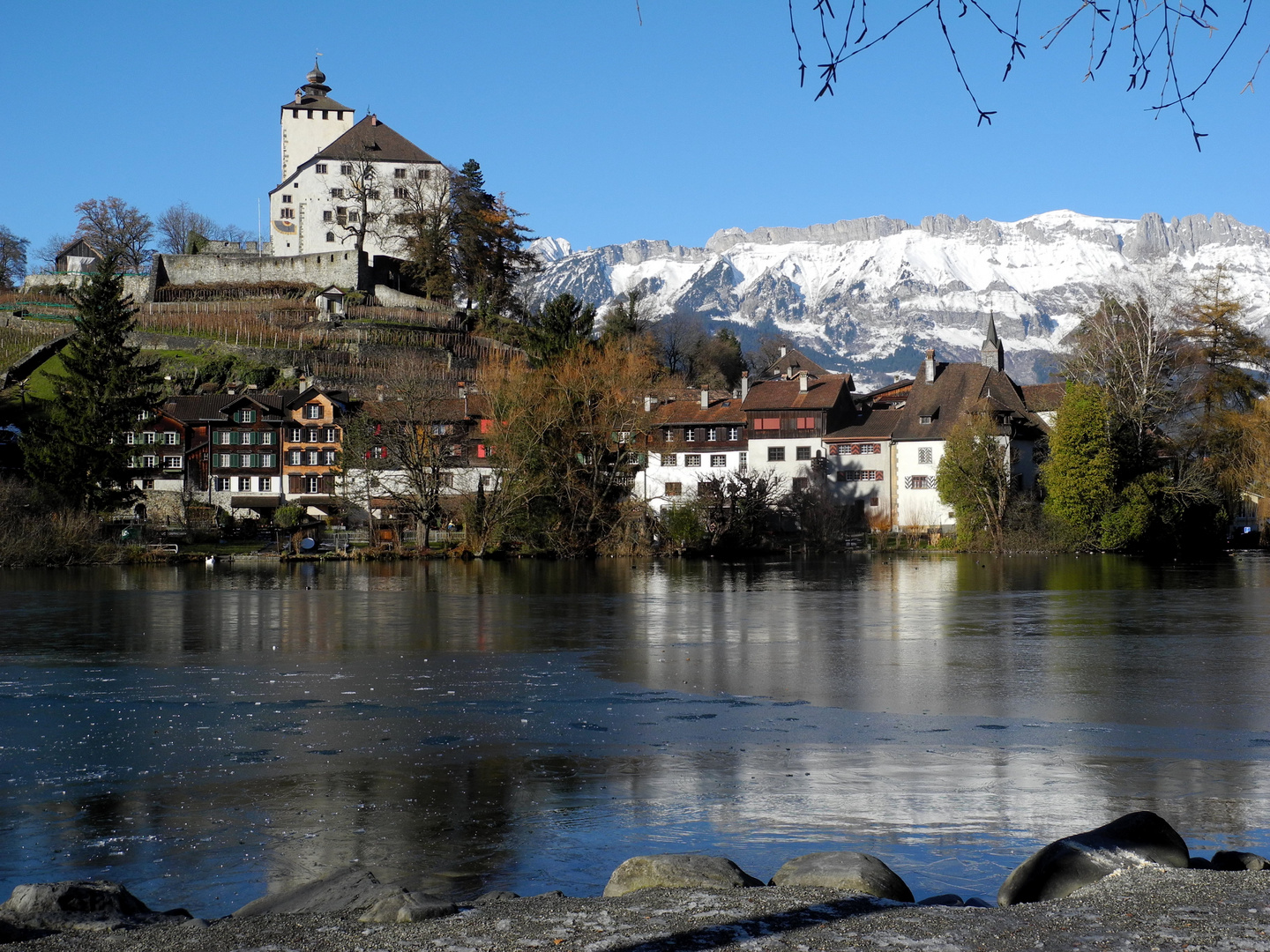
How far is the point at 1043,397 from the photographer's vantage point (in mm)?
77188

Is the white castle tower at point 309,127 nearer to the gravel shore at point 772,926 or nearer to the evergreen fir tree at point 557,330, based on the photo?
the evergreen fir tree at point 557,330

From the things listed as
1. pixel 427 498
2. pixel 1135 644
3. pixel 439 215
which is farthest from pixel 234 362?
pixel 1135 644

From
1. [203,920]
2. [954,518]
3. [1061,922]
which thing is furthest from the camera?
[954,518]

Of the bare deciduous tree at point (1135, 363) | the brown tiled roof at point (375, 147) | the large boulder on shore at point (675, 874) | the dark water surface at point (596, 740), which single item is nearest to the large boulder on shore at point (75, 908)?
the dark water surface at point (596, 740)

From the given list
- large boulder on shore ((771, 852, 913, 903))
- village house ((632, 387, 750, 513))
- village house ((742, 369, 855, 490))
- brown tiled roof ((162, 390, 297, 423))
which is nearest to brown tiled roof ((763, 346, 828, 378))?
village house ((742, 369, 855, 490))

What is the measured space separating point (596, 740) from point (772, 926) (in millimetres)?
8270

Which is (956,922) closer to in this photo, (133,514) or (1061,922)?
(1061,922)

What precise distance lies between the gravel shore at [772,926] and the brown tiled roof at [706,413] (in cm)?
6738

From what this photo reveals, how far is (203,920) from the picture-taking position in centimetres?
773

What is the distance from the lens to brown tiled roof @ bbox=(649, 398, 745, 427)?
7675cm

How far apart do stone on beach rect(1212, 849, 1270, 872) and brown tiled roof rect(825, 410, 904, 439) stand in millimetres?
64621

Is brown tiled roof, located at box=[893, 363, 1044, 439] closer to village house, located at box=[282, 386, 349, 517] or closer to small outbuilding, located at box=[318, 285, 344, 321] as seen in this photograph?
village house, located at box=[282, 386, 349, 517]

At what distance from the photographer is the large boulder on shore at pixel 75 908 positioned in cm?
752

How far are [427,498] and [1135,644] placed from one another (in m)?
40.0
